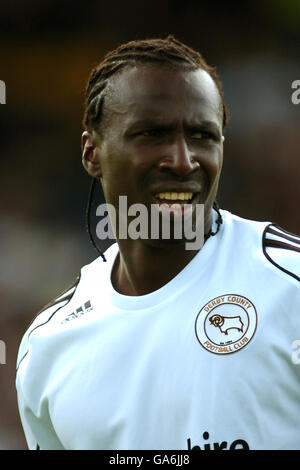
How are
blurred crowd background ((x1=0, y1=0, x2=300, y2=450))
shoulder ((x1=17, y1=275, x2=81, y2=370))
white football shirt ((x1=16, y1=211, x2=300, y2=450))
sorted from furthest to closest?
1. blurred crowd background ((x1=0, y1=0, x2=300, y2=450))
2. shoulder ((x1=17, y1=275, x2=81, y2=370))
3. white football shirt ((x1=16, y1=211, x2=300, y2=450))

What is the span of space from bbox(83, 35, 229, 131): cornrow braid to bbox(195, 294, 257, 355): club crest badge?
2.18 feet

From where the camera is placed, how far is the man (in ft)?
6.91

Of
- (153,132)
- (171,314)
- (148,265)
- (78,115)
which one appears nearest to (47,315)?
(148,265)

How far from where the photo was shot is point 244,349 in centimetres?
214

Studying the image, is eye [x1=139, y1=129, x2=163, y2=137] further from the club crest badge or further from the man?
the club crest badge

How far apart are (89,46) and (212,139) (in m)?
5.13

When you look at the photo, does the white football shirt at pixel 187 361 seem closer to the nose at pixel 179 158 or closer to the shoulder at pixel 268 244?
the shoulder at pixel 268 244

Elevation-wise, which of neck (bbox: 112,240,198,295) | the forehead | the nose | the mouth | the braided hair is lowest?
neck (bbox: 112,240,198,295)

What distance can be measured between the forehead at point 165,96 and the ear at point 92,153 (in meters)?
0.19

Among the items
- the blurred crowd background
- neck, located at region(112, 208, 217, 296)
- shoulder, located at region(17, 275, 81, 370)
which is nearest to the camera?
neck, located at region(112, 208, 217, 296)

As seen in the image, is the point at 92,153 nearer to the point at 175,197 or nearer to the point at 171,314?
the point at 175,197

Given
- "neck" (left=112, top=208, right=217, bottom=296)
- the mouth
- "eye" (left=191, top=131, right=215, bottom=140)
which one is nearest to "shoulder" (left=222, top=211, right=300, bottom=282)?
"neck" (left=112, top=208, right=217, bottom=296)

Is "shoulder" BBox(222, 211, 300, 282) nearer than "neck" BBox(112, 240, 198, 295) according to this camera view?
Yes

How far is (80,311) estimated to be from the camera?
2623mm
